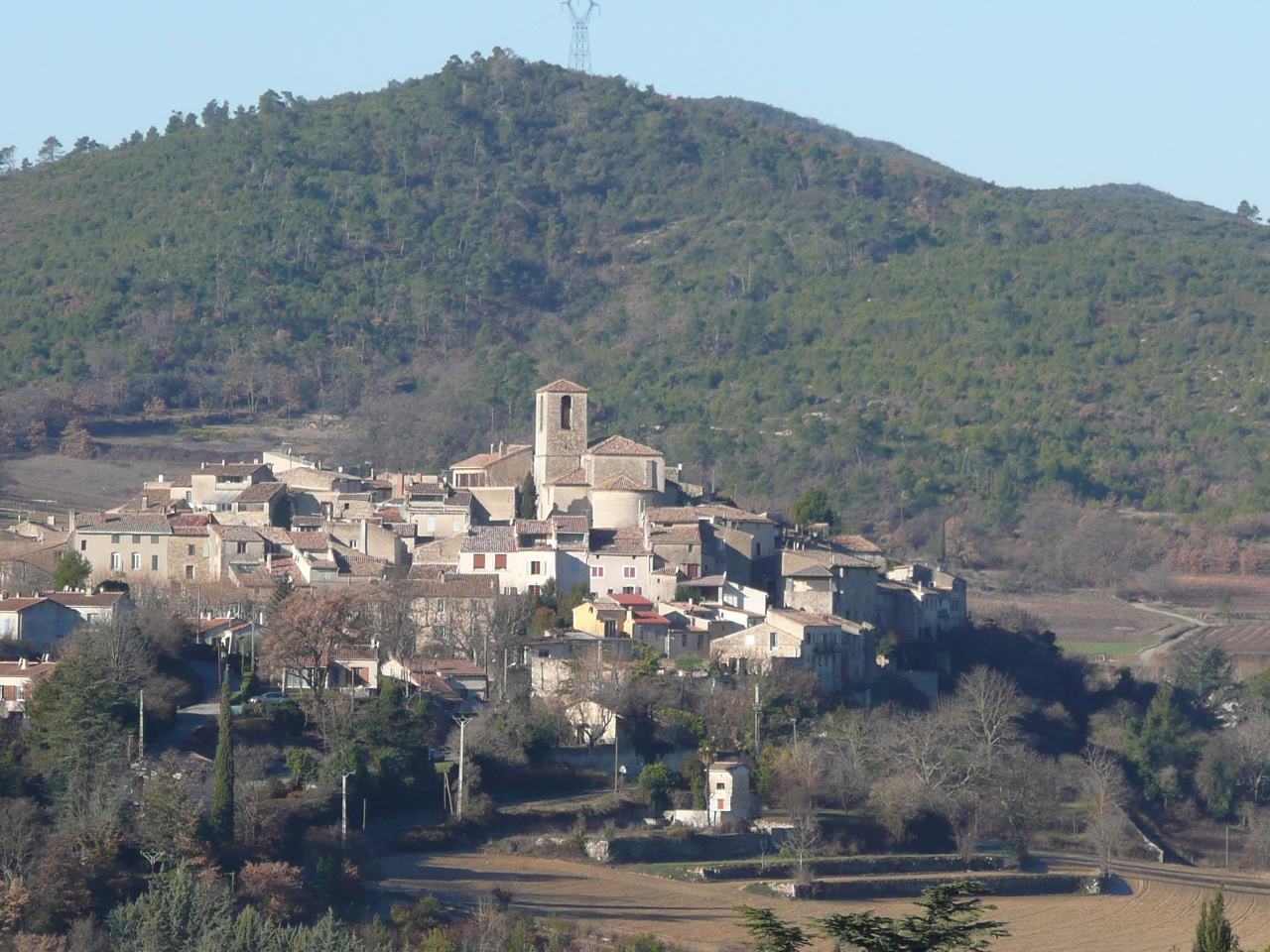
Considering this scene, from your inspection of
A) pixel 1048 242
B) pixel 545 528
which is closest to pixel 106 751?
pixel 545 528

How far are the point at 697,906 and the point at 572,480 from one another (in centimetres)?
1950

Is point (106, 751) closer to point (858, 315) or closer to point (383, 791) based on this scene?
point (383, 791)

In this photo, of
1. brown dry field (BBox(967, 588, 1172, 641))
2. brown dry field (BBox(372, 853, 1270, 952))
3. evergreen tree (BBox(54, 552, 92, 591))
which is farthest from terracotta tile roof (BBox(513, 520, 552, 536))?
brown dry field (BBox(967, 588, 1172, 641))

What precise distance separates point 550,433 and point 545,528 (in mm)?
7543

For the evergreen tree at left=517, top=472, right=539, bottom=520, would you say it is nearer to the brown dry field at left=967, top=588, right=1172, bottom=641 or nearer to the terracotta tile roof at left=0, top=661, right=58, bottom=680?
the terracotta tile roof at left=0, top=661, right=58, bottom=680

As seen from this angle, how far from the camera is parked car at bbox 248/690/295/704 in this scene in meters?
44.4

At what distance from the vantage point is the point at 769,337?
136500 mm

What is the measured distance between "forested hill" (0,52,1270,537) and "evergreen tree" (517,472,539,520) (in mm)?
33319

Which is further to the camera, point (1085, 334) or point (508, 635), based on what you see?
point (1085, 334)

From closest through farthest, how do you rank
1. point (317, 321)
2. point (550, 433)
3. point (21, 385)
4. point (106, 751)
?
point (106, 751), point (550, 433), point (21, 385), point (317, 321)

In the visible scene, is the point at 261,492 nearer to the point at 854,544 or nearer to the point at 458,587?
the point at 458,587

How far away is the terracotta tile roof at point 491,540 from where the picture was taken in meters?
53.2

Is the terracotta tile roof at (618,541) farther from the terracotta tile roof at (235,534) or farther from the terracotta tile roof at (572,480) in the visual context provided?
the terracotta tile roof at (235,534)

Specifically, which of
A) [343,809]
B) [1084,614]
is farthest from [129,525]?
[1084,614]
